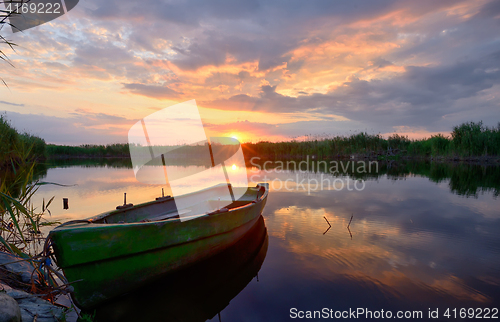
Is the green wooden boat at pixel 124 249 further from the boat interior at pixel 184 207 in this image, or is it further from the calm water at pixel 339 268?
the calm water at pixel 339 268

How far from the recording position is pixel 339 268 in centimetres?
459

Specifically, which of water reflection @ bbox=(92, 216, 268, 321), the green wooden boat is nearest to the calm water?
→ water reflection @ bbox=(92, 216, 268, 321)

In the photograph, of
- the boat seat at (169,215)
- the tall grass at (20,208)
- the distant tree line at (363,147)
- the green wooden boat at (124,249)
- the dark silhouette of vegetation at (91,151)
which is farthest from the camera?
the dark silhouette of vegetation at (91,151)

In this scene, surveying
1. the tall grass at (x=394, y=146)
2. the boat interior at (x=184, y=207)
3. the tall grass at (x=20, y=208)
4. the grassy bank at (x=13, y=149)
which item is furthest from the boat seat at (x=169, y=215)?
the tall grass at (x=394, y=146)

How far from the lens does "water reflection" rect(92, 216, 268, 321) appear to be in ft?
11.3

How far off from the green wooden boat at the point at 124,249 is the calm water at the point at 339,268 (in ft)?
1.33

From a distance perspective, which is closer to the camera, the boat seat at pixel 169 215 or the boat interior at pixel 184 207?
the boat interior at pixel 184 207

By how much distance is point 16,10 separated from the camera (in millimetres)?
3125

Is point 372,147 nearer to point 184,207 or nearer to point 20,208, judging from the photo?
point 184,207

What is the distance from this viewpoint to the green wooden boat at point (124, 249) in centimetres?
305

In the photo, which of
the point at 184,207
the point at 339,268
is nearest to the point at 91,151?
the point at 184,207

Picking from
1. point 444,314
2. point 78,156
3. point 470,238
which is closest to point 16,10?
point 444,314

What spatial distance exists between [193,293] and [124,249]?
1345mm

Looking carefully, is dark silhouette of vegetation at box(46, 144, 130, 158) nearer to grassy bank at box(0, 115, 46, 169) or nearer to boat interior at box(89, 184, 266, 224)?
grassy bank at box(0, 115, 46, 169)
